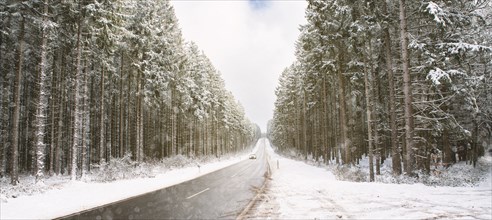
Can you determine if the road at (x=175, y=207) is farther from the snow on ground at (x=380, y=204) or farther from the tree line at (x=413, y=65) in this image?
the tree line at (x=413, y=65)

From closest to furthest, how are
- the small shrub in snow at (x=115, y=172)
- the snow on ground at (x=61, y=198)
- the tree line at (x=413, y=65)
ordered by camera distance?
the snow on ground at (x=61, y=198), the tree line at (x=413, y=65), the small shrub in snow at (x=115, y=172)

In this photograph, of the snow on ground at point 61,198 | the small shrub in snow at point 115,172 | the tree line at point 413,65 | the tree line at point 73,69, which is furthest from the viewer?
the small shrub in snow at point 115,172

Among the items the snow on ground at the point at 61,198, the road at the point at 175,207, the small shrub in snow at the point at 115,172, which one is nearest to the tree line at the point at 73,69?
the small shrub in snow at the point at 115,172

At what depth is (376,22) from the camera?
1605cm

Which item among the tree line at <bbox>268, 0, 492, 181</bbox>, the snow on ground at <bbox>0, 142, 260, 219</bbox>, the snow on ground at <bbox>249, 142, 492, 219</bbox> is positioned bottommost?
the snow on ground at <bbox>0, 142, 260, 219</bbox>

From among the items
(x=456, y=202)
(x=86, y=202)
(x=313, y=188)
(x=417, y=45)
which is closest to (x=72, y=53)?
(x=86, y=202)

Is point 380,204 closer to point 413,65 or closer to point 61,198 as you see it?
point 61,198

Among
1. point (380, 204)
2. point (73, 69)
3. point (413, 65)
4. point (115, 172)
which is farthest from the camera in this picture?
point (73, 69)

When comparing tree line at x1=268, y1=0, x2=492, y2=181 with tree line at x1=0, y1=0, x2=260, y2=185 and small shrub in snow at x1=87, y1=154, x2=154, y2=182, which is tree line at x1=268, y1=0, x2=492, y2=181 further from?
small shrub in snow at x1=87, y1=154, x2=154, y2=182

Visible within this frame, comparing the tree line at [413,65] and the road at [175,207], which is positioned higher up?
the tree line at [413,65]

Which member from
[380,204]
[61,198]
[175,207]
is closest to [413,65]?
[380,204]

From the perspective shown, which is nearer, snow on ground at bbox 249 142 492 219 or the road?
snow on ground at bbox 249 142 492 219

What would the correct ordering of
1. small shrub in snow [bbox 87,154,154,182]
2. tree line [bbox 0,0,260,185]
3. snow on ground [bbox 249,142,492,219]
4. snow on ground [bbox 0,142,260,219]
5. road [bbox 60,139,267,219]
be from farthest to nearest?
small shrub in snow [bbox 87,154,154,182] < tree line [bbox 0,0,260,185] < snow on ground [bbox 0,142,260,219] < road [bbox 60,139,267,219] < snow on ground [bbox 249,142,492,219]

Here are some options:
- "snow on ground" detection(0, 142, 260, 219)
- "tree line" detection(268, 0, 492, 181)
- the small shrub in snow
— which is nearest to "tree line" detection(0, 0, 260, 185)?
the small shrub in snow
